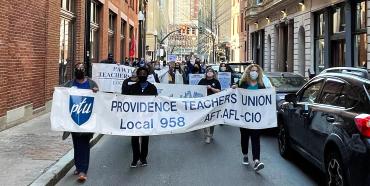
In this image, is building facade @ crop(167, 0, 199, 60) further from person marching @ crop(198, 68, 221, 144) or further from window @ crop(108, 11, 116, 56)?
person marching @ crop(198, 68, 221, 144)

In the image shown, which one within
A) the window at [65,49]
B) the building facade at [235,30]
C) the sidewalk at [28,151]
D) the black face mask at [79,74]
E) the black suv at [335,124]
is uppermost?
the building facade at [235,30]

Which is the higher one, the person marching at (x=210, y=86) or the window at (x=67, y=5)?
the window at (x=67, y=5)

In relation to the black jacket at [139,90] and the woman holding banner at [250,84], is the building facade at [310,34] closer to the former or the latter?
the woman holding banner at [250,84]

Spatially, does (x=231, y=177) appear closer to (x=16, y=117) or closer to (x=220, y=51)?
(x=16, y=117)

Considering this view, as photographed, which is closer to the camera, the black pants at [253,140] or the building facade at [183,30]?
the black pants at [253,140]

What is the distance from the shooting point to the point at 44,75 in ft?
48.0

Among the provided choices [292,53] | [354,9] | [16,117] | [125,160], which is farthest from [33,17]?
[292,53]

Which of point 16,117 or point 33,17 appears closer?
point 16,117

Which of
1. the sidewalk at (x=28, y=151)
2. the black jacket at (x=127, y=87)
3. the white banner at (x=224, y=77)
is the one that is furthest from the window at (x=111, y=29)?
the black jacket at (x=127, y=87)

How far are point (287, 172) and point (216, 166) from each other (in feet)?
3.91

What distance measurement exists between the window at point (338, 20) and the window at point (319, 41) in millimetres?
1581

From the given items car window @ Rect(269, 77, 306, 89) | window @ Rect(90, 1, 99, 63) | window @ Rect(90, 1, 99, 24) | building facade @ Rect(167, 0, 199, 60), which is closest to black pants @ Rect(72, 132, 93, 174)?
car window @ Rect(269, 77, 306, 89)

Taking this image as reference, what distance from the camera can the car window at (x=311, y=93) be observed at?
25.5 ft

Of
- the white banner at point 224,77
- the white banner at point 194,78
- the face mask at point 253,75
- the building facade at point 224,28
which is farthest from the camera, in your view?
the building facade at point 224,28
